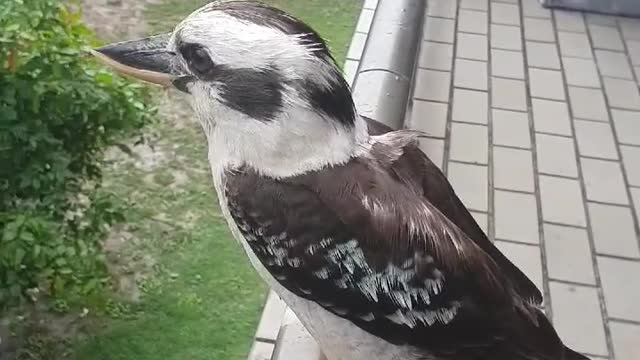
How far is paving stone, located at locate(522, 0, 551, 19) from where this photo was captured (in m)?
3.56

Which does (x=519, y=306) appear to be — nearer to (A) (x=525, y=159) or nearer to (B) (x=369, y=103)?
(B) (x=369, y=103)

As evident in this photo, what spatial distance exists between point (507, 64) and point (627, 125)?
1.63ft

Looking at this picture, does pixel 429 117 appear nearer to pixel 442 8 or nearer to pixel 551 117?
pixel 551 117

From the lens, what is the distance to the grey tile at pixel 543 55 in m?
3.17

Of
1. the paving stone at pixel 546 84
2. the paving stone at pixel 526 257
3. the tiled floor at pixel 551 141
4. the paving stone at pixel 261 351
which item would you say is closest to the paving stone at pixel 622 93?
the tiled floor at pixel 551 141

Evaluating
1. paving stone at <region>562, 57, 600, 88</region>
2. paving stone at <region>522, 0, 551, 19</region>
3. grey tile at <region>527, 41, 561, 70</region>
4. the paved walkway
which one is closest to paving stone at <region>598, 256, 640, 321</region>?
the paved walkway

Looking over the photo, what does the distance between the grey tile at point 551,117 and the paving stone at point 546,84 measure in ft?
0.15

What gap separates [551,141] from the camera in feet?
8.98

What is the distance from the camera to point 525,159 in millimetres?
2646

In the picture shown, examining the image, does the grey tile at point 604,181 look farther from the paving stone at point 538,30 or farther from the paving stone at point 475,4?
the paving stone at point 475,4

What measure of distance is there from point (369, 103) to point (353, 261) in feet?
2.66

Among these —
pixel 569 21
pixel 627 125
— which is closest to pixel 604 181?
pixel 627 125

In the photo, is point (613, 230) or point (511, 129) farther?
point (511, 129)

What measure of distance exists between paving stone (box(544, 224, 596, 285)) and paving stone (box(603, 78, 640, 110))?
79cm
